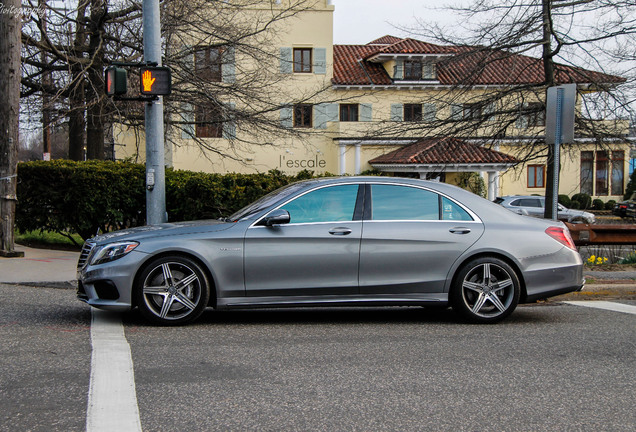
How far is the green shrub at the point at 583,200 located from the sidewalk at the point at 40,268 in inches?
1380

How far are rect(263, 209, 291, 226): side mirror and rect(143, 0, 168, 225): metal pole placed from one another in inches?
145

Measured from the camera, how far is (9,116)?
1311 cm

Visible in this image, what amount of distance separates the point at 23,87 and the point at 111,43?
2.85 meters

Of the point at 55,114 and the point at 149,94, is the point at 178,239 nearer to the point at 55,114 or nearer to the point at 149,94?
the point at 149,94

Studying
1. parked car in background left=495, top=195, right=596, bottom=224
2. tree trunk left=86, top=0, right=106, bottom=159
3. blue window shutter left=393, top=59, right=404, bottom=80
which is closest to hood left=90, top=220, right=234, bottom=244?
tree trunk left=86, top=0, right=106, bottom=159

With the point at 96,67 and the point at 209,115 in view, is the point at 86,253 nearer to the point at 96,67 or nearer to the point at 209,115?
the point at 96,67

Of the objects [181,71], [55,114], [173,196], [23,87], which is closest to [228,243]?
[173,196]

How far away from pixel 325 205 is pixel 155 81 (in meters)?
4.04

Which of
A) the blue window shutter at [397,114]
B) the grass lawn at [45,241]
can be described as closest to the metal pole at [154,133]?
the grass lawn at [45,241]

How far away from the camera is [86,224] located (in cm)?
1366

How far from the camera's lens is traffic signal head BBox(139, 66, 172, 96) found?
1009 centimetres

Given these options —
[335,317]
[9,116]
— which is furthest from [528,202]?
[335,317]

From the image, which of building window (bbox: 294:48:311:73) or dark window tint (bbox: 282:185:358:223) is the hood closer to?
dark window tint (bbox: 282:185:358:223)

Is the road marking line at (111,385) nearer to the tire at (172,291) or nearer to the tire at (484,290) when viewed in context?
the tire at (172,291)
